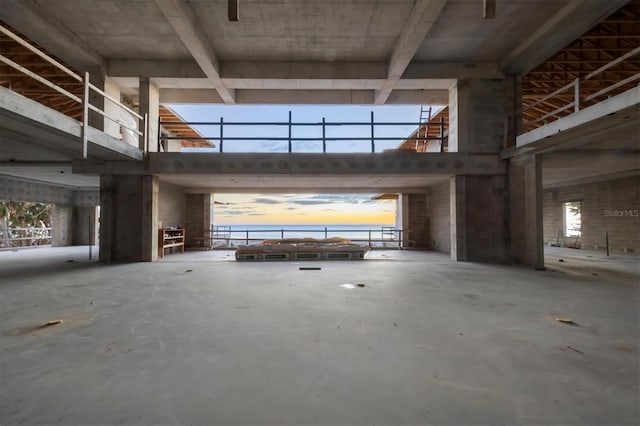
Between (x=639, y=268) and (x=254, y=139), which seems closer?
(x=639, y=268)

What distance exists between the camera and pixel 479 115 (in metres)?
9.36

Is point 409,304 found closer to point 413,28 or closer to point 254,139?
point 413,28

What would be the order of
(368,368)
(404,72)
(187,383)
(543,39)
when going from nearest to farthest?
(187,383)
(368,368)
(543,39)
(404,72)

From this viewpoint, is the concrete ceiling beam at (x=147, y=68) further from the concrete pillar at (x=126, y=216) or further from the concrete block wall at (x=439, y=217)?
the concrete block wall at (x=439, y=217)

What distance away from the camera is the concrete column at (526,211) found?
8062 mm

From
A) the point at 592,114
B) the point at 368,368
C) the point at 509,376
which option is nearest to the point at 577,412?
the point at 509,376

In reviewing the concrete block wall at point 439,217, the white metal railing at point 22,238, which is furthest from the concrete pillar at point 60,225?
the concrete block wall at point 439,217

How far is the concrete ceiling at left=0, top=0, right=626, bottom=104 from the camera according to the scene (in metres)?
7.04

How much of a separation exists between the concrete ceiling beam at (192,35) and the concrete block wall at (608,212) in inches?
654

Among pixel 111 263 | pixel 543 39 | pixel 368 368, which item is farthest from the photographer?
pixel 111 263

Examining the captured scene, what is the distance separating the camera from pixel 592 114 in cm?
572

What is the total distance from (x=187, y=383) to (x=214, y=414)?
0.50 m

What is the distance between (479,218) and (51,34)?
13588 mm

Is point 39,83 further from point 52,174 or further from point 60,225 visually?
point 60,225
